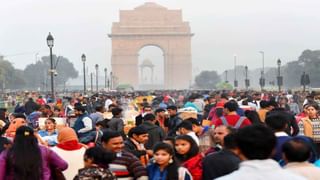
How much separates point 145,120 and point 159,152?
4.52m

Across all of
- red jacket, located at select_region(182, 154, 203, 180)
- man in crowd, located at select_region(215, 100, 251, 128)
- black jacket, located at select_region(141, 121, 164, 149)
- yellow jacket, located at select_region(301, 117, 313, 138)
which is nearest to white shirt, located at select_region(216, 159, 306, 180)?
red jacket, located at select_region(182, 154, 203, 180)

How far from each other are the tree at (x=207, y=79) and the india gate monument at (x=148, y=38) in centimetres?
2735

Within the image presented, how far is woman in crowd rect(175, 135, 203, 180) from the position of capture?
22.1ft

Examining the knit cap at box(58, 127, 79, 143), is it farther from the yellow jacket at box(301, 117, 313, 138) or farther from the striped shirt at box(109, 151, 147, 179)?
the yellow jacket at box(301, 117, 313, 138)

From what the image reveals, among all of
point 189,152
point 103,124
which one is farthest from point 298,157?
point 103,124

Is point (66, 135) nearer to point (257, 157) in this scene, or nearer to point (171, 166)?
point (171, 166)

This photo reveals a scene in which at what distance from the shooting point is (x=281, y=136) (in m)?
7.36

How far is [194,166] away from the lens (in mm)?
6734

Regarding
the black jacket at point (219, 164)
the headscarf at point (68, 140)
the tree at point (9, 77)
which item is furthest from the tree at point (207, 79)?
the black jacket at point (219, 164)

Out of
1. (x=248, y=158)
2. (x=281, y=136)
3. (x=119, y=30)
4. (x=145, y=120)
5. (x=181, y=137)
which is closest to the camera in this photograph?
(x=248, y=158)

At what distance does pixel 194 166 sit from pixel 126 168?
0.72 m

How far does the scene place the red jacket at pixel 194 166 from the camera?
6.70 meters

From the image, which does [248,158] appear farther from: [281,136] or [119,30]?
[119,30]

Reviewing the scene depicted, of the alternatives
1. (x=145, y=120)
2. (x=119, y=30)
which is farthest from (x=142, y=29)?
(x=145, y=120)
